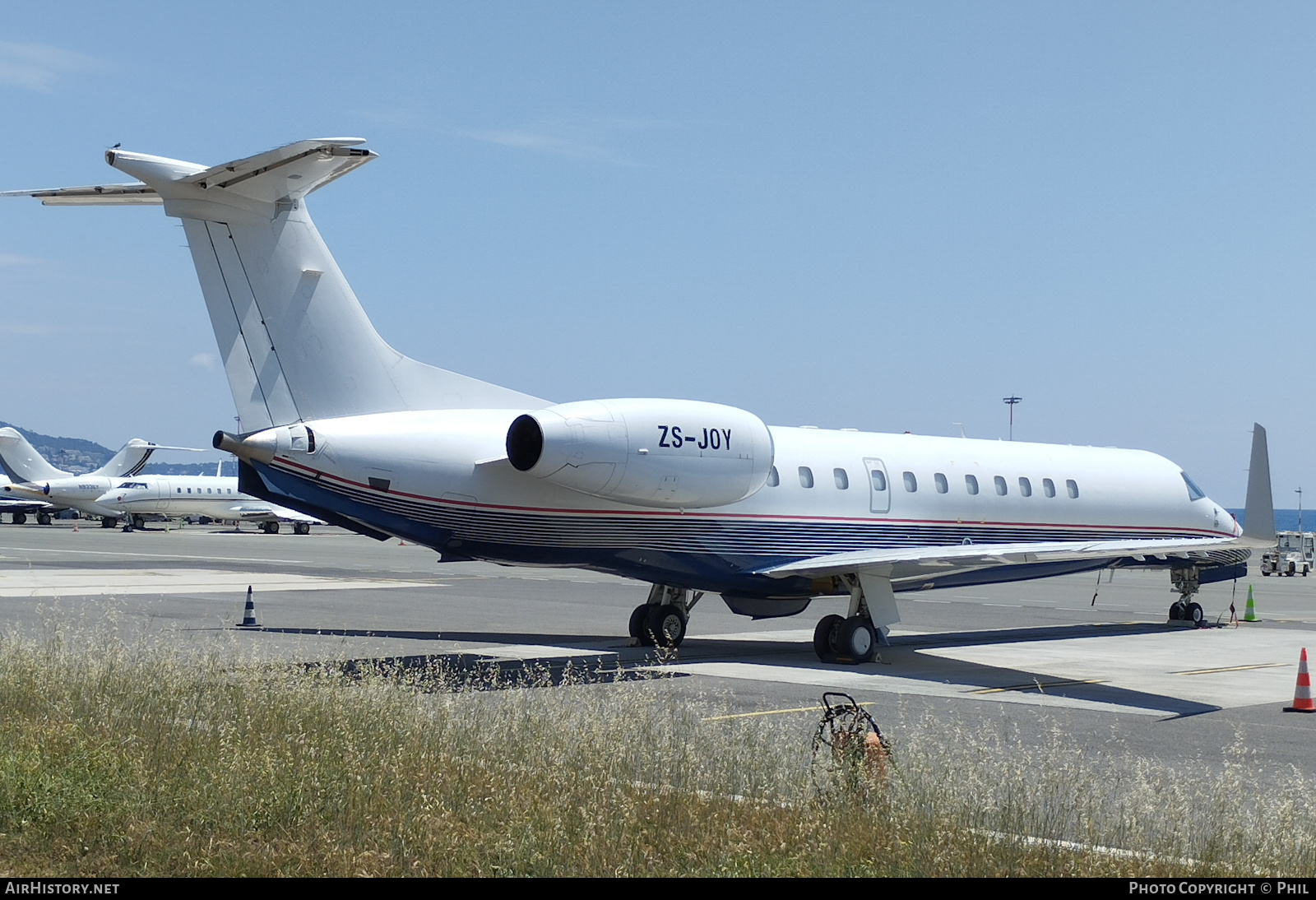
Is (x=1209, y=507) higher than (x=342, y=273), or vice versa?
(x=342, y=273)

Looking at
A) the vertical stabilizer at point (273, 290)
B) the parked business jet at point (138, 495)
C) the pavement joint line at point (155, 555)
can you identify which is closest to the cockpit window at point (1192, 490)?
the vertical stabilizer at point (273, 290)

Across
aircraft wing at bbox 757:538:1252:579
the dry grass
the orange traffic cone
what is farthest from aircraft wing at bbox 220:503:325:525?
the dry grass

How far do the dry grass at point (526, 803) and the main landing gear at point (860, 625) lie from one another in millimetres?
8096

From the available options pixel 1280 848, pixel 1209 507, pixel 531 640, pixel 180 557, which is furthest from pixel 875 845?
pixel 180 557

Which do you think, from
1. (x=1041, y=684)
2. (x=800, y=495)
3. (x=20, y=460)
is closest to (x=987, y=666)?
(x=1041, y=684)

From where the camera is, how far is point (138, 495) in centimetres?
8119

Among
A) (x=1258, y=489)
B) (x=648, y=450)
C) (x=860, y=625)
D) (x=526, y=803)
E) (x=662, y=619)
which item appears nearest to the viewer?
(x=526, y=803)

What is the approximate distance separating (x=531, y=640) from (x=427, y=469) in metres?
5.72

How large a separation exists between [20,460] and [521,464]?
81.3 meters

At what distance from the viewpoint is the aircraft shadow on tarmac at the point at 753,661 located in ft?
48.5

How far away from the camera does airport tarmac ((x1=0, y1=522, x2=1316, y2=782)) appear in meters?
13.4

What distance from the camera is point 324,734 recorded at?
8891mm

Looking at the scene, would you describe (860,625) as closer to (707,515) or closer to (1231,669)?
(707,515)

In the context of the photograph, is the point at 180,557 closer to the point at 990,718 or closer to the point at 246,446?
the point at 246,446
